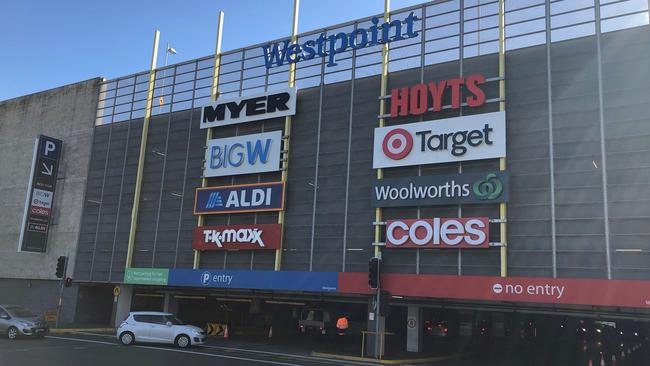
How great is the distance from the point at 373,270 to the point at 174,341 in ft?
31.5

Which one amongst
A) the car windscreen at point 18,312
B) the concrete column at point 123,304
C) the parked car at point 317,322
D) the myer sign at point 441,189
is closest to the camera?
the myer sign at point 441,189

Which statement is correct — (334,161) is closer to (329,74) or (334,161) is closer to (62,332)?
(329,74)

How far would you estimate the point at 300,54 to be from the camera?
30.5 m

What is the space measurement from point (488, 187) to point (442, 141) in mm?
3043

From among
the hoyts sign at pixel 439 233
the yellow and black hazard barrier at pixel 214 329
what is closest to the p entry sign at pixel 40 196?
the yellow and black hazard barrier at pixel 214 329

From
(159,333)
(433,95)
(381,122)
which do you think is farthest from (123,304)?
(433,95)

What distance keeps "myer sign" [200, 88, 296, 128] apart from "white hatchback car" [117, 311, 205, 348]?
11882 mm

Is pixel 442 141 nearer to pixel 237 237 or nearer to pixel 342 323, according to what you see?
pixel 237 237

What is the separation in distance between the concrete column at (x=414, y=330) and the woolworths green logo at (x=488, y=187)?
6.69 meters

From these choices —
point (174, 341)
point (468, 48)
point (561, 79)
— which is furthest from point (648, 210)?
point (174, 341)

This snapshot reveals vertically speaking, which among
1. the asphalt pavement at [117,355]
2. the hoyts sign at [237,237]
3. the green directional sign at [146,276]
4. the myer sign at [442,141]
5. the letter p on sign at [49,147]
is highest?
the letter p on sign at [49,147]

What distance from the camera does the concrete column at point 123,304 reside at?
3460cm

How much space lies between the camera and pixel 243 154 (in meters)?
30.9

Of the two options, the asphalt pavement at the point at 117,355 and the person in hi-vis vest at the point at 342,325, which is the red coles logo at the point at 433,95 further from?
the person in hi-vis vest at the point at 342,325
